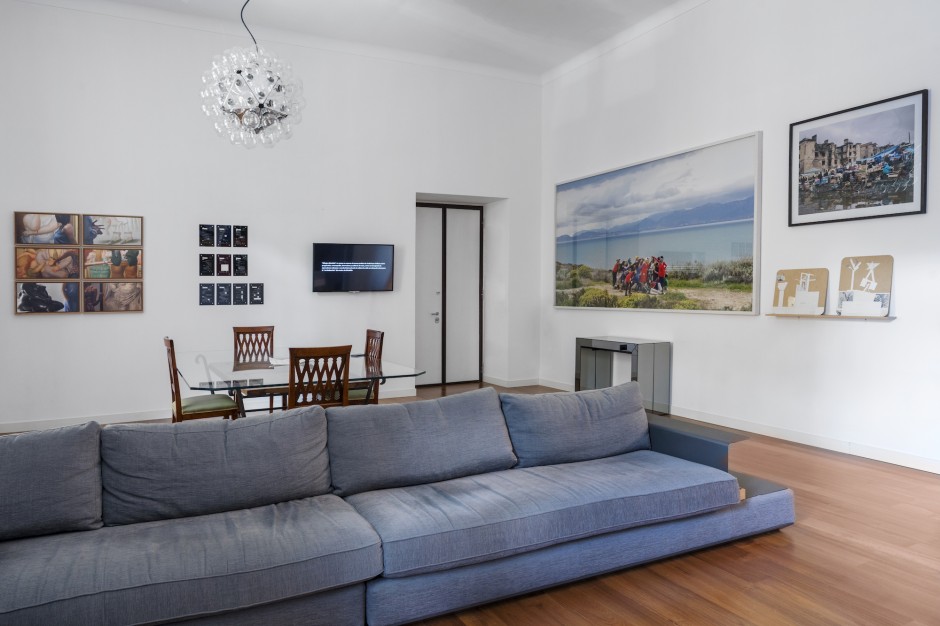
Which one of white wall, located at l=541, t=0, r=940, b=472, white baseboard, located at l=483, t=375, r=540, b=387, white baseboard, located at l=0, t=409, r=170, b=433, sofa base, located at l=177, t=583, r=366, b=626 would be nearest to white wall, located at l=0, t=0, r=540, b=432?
white baseboard, located at l=0, t=409, r=170, b=433

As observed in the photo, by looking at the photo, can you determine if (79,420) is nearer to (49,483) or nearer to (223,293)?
(223,293)

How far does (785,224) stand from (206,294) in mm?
5387

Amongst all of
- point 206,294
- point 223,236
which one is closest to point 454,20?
point 223,236

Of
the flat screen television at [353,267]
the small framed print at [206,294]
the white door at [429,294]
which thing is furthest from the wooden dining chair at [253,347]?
the white door at [429,294]

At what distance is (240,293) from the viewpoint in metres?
6.69

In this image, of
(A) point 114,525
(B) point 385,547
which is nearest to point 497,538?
(B) point 385,547

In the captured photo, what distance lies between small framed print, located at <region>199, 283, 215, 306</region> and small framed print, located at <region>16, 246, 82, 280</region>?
1.06m

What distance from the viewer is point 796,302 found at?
522 cm

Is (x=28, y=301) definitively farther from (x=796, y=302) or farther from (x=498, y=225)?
(x=796, y=302)

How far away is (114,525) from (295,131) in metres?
5.33

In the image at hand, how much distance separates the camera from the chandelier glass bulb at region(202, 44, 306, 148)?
167 inches

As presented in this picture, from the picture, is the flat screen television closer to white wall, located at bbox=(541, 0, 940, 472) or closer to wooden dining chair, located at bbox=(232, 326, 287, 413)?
wooden dining chair, located at bbox=(232, 326, 287, 413)

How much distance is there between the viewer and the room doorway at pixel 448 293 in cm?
824

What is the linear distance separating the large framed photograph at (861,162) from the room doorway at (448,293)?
4203mm
